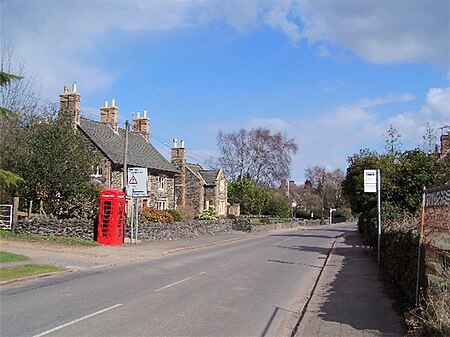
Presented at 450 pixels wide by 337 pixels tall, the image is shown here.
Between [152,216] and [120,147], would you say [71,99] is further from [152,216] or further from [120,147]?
[152,216]

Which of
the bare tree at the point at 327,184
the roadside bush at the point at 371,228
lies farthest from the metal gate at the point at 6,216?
the bare tree at the point at 327,184

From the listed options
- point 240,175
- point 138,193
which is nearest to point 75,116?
point 138,193

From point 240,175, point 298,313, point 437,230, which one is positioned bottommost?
point 298,313

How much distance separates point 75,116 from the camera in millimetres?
39031

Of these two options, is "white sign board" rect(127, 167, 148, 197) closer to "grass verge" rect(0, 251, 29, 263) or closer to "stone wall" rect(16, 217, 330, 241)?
"stone wall" rect(16, 217, 330, 241)

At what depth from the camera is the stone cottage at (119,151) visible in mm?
38844

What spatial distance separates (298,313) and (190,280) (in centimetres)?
482

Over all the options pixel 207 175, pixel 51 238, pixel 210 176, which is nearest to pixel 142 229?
pixel 51 238

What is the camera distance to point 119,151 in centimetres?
4184

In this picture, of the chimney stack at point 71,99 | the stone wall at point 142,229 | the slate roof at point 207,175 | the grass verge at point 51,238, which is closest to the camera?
the grass verge at point 51,238

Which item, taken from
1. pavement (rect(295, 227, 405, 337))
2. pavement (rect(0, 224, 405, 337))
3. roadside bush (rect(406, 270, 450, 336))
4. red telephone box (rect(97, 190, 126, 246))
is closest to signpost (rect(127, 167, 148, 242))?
red telephone box (rect(97, 190, 126, 246))

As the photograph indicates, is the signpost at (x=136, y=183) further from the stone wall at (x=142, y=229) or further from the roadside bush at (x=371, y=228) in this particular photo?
the roadside bush at (x=371, y=228)

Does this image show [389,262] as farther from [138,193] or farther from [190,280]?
[138,193]

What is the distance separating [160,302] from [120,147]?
33417 millimetres
